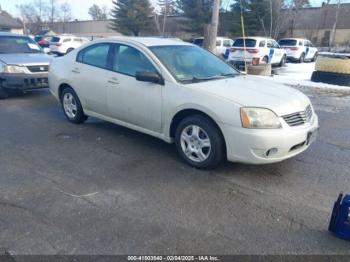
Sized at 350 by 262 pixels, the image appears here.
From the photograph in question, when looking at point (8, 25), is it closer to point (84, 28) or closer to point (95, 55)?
point (84, 28)

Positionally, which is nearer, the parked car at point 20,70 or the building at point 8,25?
the parked car at point 20,70

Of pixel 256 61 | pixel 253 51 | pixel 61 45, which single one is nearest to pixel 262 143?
pixel 256 61

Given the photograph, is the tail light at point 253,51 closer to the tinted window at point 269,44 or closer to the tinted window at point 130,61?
the tinted window at point 269,44

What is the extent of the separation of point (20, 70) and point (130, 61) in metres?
4.17

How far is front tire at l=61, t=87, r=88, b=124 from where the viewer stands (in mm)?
5652

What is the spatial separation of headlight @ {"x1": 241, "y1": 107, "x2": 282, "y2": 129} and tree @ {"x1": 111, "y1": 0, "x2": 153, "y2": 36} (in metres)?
47.9

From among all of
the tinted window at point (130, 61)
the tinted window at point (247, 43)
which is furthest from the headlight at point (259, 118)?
the tinted window at point (247, 43)

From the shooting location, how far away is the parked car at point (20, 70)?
7469 millimetres

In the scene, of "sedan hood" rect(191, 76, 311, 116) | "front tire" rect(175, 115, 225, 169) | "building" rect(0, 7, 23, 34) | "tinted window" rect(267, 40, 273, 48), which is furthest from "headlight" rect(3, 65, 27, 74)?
"building" rect(0, 7, 23, 34)

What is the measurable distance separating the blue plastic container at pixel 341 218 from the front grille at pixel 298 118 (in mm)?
1236

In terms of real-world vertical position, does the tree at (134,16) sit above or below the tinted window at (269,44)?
above

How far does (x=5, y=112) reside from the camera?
22.0 ft

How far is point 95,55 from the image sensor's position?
523 cm

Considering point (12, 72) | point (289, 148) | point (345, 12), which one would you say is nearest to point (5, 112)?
point (12, 72)
